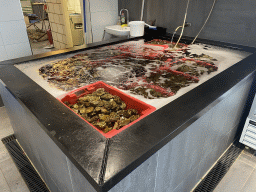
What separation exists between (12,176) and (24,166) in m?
0.12

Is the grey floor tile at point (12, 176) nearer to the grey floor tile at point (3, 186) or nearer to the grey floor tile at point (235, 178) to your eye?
the grey floor tile at point (3, 186)

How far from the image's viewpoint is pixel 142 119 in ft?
3.01

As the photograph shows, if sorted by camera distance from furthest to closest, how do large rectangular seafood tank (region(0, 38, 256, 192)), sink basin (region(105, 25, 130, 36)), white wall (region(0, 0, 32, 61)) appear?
sink basin (region(105, 25, 130, 36))
white wall (region(0, 0, 32, 61))
large rectangular seafood tank (region(0, 38, 256, 192))

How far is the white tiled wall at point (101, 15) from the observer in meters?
3.45

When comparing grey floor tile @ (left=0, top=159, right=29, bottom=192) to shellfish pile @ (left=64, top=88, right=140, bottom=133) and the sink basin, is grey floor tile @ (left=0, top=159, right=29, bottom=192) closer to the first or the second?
shellfish pile @ (left=64, top=88, right=140, bottom=133)

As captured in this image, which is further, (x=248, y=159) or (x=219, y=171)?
(x=248, y=159)

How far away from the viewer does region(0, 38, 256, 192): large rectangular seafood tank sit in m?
0.76

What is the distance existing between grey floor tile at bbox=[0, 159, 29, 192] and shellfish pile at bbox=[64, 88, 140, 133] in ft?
3.51

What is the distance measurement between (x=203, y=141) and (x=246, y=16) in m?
1.59

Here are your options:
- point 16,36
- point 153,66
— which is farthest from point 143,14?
point 16,36

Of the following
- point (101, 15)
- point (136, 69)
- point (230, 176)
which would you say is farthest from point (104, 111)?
point (101, 15)

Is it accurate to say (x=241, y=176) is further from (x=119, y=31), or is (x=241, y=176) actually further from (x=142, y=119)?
(x=119, y=31)

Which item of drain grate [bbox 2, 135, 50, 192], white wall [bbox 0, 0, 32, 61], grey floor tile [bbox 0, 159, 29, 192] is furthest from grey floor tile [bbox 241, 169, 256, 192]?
white wall [bbox 0, 0, 32, 61]

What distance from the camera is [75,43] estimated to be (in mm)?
5223
